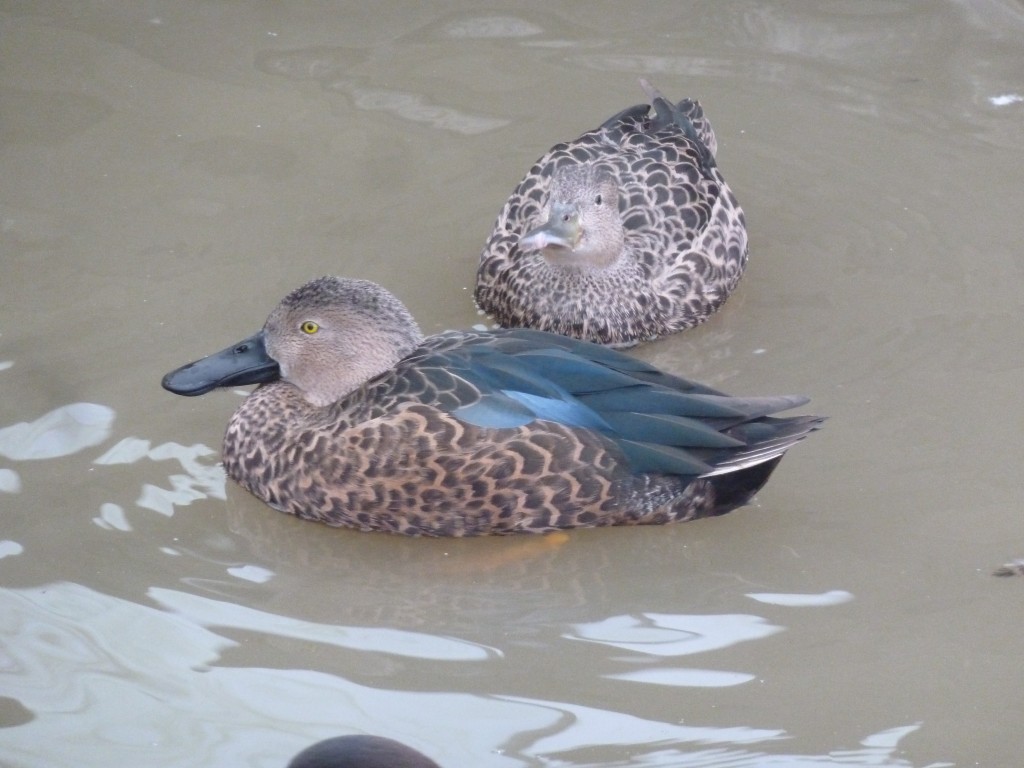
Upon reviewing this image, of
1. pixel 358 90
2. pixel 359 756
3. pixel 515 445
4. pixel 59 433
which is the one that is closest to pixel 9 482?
pixel 59 433

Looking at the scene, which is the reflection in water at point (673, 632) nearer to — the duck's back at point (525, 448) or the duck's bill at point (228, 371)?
the duck's back at point (525, 448)

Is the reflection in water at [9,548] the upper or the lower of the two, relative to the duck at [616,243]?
lower

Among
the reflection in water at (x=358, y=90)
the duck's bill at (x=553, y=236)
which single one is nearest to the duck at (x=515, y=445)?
the duck's bill at (x=553, y=236)

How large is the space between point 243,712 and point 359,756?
1.84 metres

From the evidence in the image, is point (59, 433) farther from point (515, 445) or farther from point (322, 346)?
point (515, 445)

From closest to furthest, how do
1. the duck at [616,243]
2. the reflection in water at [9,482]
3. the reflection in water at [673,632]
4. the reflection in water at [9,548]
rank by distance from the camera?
A: the reflection in water at [673,632]
the reflection in water at [9,548]
the reflection in water at [9,482]
the duck at [616,243]

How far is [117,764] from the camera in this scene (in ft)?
Result: 14.1

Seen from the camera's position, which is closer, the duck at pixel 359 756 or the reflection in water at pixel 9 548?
the duck at pixel 359 756

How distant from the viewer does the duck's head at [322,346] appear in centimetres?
560

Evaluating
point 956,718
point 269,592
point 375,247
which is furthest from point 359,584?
point 375,247

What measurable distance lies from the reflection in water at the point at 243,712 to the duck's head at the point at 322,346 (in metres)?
1.06

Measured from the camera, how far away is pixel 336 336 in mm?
5602

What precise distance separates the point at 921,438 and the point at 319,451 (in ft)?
7.21

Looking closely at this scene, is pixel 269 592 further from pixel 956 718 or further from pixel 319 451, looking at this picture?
pixel 956 718
